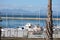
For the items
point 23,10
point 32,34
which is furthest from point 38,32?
point 23,10

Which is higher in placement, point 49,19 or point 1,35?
point 49,19

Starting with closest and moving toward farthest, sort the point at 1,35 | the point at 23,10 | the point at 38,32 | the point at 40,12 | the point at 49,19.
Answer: the point at 49,19
the point at 1,35
the point at 38,32
the point at 40,12
the point at 23,10

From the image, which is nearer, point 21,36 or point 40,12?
point 21,36

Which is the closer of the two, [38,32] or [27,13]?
[38,32]

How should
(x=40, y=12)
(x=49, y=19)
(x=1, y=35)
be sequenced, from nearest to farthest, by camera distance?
1. (x=49, y=19)
2. (x=1, y=35)
3. (x=40, y=12)

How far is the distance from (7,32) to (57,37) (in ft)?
8.13

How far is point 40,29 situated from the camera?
10531mm

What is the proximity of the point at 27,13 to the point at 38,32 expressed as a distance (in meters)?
8.29

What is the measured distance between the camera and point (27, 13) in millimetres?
18203

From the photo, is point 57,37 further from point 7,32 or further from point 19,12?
point 19,12

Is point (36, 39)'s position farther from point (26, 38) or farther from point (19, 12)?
point (19, 12)

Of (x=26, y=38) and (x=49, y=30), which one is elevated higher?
(x=49, y=30)

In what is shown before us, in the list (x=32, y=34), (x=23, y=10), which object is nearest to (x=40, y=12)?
(x=23, y=10)

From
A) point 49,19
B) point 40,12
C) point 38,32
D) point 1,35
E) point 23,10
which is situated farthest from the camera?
point 23,10
